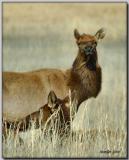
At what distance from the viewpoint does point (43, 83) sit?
2024 inches

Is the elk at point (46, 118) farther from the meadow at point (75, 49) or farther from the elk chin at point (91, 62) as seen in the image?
the elk chin at point (91, 62)

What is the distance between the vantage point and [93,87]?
51531 mm

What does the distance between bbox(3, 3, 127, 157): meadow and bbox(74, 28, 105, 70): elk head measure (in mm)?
34

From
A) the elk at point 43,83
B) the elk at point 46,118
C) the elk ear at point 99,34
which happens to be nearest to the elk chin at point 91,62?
the elk at point 43,83

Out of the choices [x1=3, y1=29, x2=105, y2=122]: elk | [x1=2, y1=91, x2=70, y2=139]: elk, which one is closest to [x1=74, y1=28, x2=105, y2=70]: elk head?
[x1=3, y1=29, x2=105, y2=122]: elk

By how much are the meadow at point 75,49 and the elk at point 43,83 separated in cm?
5

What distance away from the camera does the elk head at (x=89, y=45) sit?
51.3m

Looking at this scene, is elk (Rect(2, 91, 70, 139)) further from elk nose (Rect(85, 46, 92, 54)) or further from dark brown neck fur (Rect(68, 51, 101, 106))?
elk nose (Rect(85, 46, 92, 54))

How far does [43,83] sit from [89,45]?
0.41 meters

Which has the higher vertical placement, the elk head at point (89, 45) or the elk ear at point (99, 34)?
the elk ear at point (99, 34)

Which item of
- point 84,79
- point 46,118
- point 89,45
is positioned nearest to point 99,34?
point 89,45

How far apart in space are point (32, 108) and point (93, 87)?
Result: 480mm

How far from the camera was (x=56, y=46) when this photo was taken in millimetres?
51438

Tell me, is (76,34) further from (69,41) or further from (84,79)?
(84,79)
